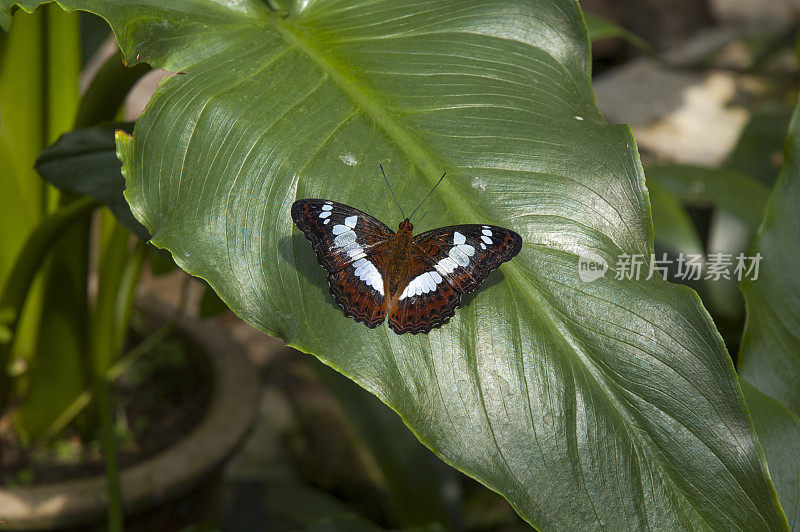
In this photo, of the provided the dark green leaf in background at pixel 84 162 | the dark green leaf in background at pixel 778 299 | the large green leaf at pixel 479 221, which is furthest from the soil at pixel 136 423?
the dark green leaf in background at pixel 778 299

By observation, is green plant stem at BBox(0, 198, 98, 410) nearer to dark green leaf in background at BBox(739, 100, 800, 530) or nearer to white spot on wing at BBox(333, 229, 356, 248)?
white spot on wing at BBox(333, 229, 356, 248)

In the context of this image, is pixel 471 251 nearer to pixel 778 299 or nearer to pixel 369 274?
pixel 369 274

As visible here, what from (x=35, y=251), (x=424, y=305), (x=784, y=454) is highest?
(x=35, y=251)

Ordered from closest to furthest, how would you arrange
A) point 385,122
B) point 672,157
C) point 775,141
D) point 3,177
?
point 385,122 < point 3,177 < point 775,141 < point 672,157

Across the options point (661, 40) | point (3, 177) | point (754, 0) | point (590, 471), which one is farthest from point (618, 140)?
point (754, 0)

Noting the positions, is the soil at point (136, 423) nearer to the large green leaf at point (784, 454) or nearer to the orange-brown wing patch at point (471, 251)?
the orange-brown wing patch at point (471, 251)

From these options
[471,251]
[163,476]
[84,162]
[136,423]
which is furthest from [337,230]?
[136,423]

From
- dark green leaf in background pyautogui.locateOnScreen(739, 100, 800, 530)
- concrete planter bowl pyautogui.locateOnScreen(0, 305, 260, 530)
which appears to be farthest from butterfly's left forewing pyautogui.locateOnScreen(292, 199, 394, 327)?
concrete planter bowl pyautogui.locateOnScreen(0, 305, 260, 530)

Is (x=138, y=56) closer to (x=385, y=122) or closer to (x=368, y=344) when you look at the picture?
(x=385, y=122)
